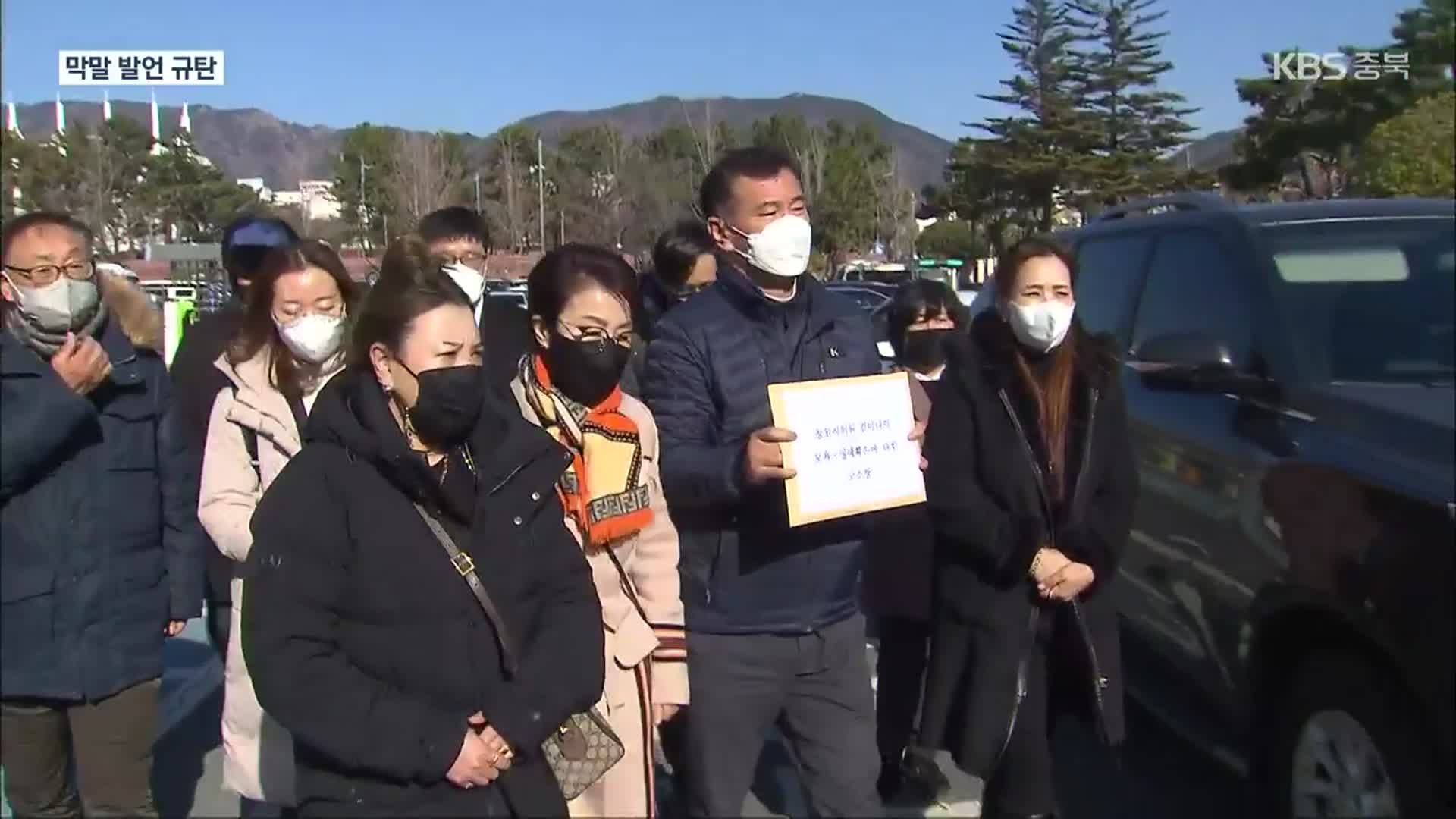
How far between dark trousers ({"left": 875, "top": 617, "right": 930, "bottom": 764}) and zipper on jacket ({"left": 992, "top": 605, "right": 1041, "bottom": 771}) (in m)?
1.24

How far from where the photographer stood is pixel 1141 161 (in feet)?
197

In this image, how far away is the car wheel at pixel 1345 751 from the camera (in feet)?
10.5

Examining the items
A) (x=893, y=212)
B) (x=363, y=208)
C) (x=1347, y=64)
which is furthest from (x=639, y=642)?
(x=893, y=212)

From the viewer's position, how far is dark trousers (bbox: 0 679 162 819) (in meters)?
3.47

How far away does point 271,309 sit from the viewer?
11.5ft

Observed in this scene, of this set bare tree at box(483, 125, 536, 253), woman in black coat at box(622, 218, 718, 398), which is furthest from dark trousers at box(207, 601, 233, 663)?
bare tree at box(483, 125, 536, 253)

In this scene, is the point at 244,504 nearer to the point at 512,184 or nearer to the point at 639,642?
the point at 639,642

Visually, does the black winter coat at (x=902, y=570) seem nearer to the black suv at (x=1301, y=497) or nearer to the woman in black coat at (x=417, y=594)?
the black suv at (x=1301, y=497)

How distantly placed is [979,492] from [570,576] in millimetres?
1265

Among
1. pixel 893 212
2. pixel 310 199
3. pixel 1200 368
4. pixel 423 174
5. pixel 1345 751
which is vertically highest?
pixel 310 199

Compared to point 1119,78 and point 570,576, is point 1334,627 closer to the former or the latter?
point 570,576

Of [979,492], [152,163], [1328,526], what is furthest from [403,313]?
[152,163]

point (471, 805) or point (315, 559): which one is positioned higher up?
point (315, 559)

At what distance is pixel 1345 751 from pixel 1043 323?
1.31 meters
